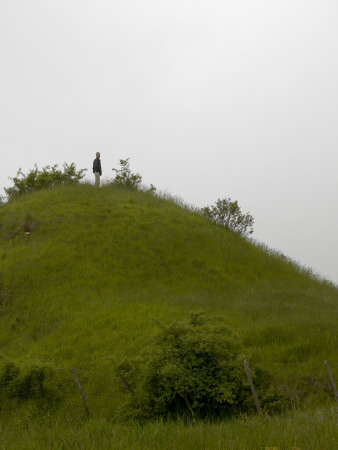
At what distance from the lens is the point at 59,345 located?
13117 mm

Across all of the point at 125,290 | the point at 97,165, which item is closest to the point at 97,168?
the point at 97,165

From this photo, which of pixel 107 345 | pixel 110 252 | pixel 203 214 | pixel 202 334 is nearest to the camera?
pixel 202 334

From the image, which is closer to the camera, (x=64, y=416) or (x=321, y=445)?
(x=321, y=445)

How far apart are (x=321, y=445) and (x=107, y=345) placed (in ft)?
28.5

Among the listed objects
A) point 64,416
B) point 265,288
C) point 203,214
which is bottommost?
point 64,416

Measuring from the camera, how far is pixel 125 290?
16797mm

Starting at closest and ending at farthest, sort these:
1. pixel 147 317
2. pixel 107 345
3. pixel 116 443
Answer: pixel 116 443 → pixel 107 345 → pixel 147 317

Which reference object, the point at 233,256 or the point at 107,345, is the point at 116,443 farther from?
the point at 233,256

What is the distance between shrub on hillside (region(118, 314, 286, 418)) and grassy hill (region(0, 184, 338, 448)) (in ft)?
3.10

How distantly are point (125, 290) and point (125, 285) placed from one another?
1.74 feet

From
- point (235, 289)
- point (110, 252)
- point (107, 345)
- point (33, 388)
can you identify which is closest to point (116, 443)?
point (33, 388)

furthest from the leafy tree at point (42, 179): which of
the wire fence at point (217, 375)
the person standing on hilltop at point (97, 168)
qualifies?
the wire fence at point (217, 375)

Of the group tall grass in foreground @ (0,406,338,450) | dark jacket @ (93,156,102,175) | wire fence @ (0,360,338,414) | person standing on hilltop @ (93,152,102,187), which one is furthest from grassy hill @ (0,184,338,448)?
tall grass in foreground @ (0,406,338,450)

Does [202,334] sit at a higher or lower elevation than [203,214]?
lower
